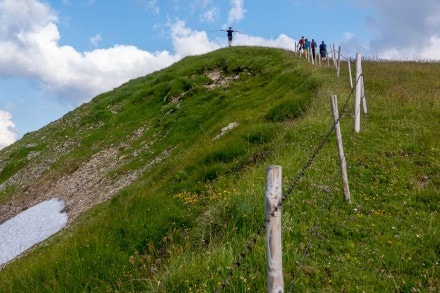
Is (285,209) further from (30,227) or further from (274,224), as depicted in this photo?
(30,227)

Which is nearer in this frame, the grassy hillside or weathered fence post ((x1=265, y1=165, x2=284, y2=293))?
weathered fence post ((x1=265, y1=165, x2=284, y2=293))

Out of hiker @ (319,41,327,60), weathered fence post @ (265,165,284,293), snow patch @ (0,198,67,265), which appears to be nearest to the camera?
weathered fence post @ (265,165,284,293)

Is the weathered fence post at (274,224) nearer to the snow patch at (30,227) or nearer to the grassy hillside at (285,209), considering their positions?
the grassy hillside at (285,209)

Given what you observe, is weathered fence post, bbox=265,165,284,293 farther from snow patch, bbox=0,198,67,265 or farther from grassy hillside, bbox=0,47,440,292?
snow patch, bbox=0,198,67,265

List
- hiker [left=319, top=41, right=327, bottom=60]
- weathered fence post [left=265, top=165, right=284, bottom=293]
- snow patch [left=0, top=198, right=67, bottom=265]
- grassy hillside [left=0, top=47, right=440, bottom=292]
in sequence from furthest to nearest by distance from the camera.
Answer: hiker [left=319, top=41, right=327, bottom=60]
snow patch [left=0, top=198, right=67, bottom=265]
grassy hillside [left=0, top=47, right=440, bottom=292]
weathered fence post [left=265, top=165, right=284, bottom=293]

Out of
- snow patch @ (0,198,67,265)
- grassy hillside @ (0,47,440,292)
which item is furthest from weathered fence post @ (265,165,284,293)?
snow patch @ (0,198,67,265)

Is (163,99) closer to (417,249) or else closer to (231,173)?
(231,173)

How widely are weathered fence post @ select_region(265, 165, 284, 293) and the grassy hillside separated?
0.61 meters

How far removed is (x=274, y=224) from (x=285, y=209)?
466 cm

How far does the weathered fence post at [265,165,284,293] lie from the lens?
4.89 m

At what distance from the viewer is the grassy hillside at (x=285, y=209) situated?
731 cm

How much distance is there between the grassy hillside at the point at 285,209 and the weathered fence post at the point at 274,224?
61 cm

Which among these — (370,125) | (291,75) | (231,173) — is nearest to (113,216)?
(231,173)

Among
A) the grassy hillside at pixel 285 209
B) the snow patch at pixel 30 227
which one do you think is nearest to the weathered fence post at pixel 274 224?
the grassy hillside at pixel 285 209
